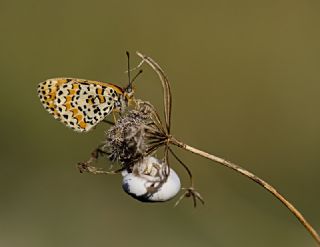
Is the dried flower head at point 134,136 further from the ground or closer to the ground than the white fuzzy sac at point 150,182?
further from the ground

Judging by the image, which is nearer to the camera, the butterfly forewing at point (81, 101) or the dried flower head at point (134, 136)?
the dried flower head at point (134, 136)

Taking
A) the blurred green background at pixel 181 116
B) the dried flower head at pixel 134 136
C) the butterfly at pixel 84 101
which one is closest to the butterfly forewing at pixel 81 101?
the butterfly at pixel 84 101

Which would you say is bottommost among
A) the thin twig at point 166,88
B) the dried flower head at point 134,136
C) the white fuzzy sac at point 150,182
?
the white fuzzy sac at point 150,182

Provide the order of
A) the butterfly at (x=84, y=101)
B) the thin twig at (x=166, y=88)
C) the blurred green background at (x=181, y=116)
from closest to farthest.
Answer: the thin twig at (x=166, y=88)
the butterfly at (x=84, y=101)
the blurred green background at (x=181, y=116)

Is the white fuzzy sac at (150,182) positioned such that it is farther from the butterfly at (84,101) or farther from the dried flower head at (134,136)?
the butterfly at (84,101)

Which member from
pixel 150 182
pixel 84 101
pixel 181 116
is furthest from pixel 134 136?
pixel 181 116

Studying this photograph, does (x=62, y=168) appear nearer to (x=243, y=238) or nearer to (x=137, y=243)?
(x=137, y=243)

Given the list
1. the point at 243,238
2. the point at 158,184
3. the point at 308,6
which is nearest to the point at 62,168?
the point at 243,238

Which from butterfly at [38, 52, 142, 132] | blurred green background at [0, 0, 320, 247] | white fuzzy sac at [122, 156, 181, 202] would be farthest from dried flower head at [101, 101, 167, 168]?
blurred green background at [0, 0, 320, 247]
